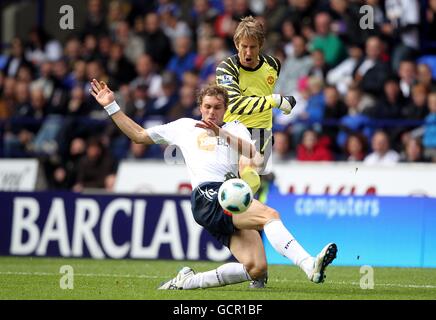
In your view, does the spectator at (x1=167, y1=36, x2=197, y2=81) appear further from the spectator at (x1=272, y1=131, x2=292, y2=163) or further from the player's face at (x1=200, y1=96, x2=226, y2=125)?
the player's face at (x1=200, y1=96, x2=226, y2=125)

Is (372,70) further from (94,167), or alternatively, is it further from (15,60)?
(15,60)

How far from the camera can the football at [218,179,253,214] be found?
10.1 meters

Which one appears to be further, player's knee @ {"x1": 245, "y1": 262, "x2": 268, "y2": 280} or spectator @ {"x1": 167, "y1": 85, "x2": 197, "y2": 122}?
spectator @ {"x1": 167, "y1": 85, "x2": 197, "y2": 122}

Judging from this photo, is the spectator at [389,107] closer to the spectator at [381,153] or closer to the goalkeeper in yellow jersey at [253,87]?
the spectator at [381,153]

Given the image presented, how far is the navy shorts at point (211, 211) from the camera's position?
1062 cm

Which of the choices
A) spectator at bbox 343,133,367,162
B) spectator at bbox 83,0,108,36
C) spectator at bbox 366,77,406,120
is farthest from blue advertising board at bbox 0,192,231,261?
spectator at bbox 83,0,108,36

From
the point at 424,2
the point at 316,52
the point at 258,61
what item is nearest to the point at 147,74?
the point at 316,52

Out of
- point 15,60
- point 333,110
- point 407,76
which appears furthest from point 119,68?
point 407,76

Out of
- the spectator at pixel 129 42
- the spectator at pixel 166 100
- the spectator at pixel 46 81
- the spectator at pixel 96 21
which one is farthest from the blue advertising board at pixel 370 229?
the spectator at pixel 96 21

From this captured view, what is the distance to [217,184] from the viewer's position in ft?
35.4

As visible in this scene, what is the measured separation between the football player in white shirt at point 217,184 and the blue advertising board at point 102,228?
15.9 ft

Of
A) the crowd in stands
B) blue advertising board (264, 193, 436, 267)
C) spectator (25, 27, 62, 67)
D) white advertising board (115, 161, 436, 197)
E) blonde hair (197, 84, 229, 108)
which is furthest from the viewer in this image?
spectator (25, 27, 62, 67)

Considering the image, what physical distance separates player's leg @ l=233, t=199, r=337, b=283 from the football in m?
0.38
